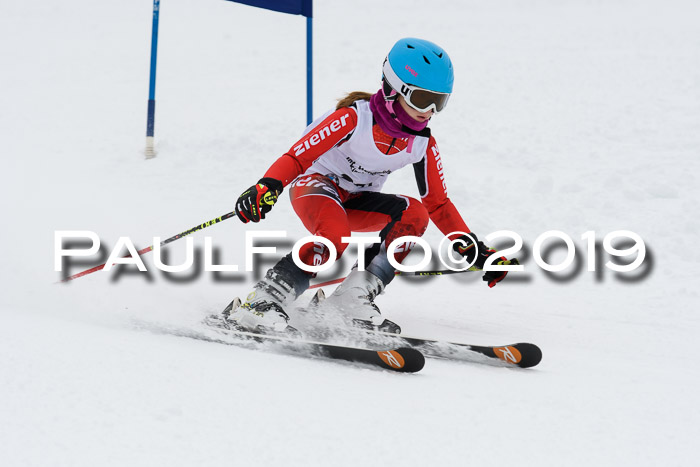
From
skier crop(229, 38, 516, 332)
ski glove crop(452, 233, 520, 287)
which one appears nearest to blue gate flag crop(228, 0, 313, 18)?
skier crop(229, 38, 516, 332)

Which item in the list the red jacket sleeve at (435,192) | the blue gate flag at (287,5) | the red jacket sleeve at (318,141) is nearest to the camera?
the red jacket sleeve at (318,141)

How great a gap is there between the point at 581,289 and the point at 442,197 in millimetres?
1993

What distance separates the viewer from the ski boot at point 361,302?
148 inches

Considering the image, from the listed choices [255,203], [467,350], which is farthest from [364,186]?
[467,350]

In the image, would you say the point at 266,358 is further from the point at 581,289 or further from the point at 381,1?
the point at 381,1

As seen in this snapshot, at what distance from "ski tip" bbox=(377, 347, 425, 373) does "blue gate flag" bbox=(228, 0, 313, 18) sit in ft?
19.1

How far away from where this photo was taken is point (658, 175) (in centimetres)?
726

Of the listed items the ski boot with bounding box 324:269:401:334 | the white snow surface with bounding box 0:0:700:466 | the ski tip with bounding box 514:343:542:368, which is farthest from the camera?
the ski boot with bounding box 324:269:401:334

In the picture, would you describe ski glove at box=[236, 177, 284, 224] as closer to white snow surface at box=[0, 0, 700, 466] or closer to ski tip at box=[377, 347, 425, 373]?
white snow surface at box=[0, 0, 700, 466]

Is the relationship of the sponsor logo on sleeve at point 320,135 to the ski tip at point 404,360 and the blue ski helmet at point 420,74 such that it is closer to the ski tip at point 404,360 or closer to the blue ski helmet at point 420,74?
the blue ski helmet at point 420,74

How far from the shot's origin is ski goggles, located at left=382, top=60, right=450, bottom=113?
136 inches

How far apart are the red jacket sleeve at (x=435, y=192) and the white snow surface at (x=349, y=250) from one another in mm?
681

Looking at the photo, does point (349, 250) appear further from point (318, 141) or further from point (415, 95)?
point (415, 95)

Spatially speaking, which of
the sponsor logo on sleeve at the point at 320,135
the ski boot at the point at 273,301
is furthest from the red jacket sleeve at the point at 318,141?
the ski boot at the point at 273,301
